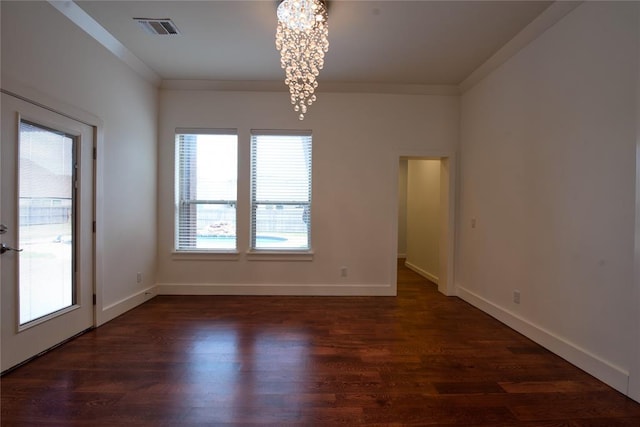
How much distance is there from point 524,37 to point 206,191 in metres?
4.14

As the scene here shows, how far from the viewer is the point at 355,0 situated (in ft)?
8.00

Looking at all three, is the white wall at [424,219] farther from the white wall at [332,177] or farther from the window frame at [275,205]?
the window frame at [275,205]

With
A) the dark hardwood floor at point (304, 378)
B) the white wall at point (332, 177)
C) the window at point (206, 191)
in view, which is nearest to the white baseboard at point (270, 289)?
the white wall at point (332, 177)

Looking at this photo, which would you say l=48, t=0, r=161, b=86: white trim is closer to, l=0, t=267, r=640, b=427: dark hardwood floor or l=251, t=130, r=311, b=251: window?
l=251, t=130, r=311, b=251: window

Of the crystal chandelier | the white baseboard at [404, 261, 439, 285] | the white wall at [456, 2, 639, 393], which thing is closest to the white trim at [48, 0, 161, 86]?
the crystal chandelier

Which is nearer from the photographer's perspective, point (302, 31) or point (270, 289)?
point (302, 31)

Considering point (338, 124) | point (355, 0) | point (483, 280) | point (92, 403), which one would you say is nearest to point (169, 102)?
point (338, 124)

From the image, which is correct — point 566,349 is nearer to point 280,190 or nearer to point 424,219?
point 424,219

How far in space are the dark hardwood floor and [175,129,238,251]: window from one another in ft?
4.04

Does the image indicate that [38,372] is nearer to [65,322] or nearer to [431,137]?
[65,322]

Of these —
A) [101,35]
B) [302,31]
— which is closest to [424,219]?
[302,31]

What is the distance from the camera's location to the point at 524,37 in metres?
2.84

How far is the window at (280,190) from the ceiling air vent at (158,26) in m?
1.50

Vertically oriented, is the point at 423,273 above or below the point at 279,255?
below
